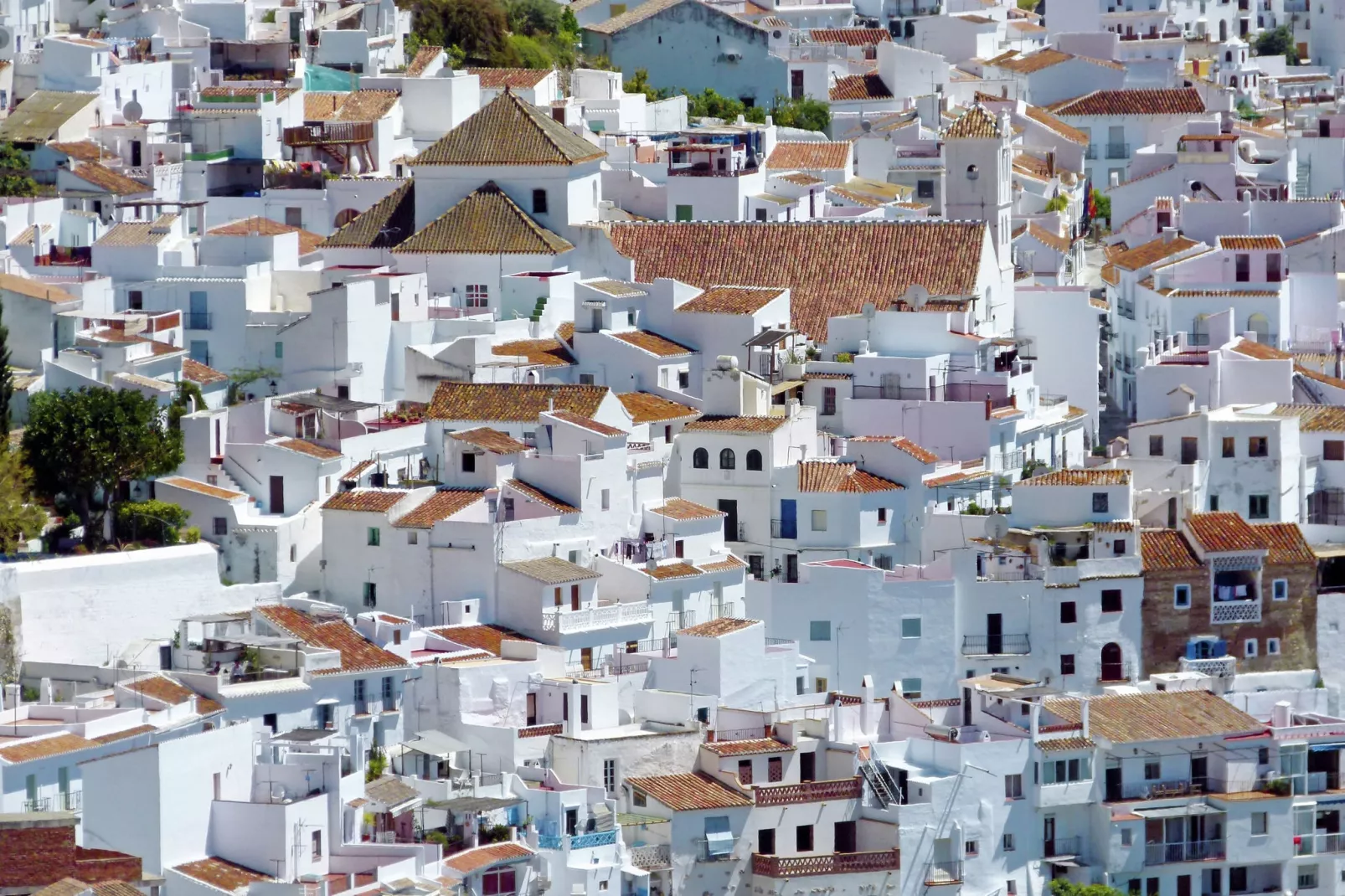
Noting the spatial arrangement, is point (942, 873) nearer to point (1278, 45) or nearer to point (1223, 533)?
point (1223, 533)

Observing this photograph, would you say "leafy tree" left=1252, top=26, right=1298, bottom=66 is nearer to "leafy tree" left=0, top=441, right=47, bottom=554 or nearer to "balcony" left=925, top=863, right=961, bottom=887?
"balcony" left=925, top=863, right=961, bottom=887

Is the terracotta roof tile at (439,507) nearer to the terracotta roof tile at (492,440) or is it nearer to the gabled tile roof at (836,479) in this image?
the terracotta roof tile at (492,440)

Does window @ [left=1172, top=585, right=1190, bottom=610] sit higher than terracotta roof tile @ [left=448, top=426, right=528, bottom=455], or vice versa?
terracotta roof tile @ [left=448, top=426, right=528, bottom=455]

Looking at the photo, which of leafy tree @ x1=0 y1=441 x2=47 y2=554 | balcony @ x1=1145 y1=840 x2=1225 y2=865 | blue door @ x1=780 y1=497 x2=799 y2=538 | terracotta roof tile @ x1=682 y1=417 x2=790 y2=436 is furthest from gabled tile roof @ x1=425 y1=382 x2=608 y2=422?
balcony @ x1=1145 y1=840 x2=1225 y2=865

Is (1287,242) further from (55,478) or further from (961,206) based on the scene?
(55,478)

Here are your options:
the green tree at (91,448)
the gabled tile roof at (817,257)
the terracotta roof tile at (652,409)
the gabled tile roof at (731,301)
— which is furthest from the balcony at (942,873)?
the gabled tile roof at (817,257)

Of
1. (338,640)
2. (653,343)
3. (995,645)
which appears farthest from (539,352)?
(338,640)
